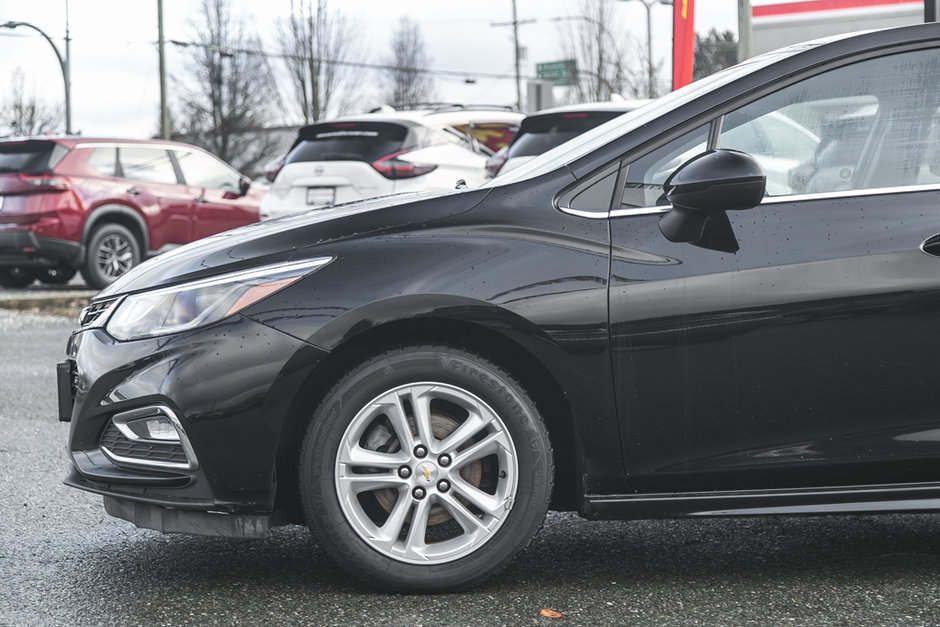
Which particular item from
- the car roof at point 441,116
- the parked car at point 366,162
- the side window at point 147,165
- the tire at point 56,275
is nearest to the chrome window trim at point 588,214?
the parked car at point 366,162

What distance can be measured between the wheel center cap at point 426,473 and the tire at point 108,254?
1139 cm

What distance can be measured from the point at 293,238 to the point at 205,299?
304 mm

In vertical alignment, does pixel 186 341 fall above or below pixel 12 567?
above

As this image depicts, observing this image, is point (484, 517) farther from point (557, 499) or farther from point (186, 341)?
point (186, 341)

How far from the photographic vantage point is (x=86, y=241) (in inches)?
547

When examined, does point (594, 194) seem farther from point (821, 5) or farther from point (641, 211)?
point (821, 5)

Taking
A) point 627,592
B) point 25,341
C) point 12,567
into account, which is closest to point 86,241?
point 25,341

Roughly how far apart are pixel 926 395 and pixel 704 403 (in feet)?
2.03

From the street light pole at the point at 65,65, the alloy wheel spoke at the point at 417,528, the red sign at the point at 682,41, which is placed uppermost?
the street light pole at the point at 65,65

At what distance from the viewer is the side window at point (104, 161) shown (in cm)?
1391

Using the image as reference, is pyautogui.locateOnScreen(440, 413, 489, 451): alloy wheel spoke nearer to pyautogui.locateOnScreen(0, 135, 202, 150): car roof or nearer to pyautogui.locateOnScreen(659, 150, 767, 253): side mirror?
pyautogui.locateOnScreen(659, 150, 767, 253): side mirror

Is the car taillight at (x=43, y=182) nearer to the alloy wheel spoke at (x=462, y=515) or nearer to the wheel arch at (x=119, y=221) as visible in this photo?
the wheel arch at (x=119, y=221)

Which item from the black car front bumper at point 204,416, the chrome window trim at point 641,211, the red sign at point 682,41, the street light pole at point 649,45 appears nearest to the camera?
the black car front bumper at point 204,416

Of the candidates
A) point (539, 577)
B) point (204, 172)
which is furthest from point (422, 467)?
point (204, 172)
